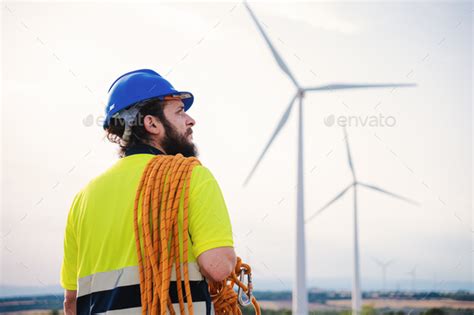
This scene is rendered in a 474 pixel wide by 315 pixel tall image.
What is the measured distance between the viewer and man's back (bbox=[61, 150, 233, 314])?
173 inches

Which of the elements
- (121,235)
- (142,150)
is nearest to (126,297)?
(121,235)

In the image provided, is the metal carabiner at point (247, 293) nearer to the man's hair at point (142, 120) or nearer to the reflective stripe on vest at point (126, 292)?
the reflective stripe on vest at point (126, 292)

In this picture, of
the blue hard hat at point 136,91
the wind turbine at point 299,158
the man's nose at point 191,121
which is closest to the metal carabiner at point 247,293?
the man's nose at point 191,121

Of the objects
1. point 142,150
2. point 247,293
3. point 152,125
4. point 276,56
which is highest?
point 276,56

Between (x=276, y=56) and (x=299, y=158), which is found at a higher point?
(x=276, y=56)

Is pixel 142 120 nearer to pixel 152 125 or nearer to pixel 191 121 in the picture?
pixel 152 125

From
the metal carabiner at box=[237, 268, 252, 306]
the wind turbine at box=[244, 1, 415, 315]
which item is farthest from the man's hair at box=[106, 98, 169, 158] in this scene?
the wind turbine at box=[244, 1, 415, 315]

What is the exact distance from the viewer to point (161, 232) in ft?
14.5

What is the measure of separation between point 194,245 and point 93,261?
68cm

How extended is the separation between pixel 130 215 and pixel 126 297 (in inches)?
19.6

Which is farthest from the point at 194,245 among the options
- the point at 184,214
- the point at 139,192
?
the point at 139,192

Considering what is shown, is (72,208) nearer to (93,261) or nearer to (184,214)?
(93,261)

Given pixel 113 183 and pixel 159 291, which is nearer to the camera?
pixel 159 291

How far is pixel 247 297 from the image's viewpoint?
489 centimetres
